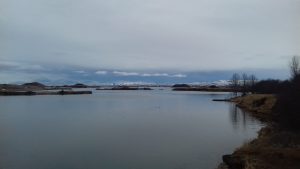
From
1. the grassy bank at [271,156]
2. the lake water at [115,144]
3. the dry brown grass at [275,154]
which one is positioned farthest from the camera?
the lake water at [115,144]

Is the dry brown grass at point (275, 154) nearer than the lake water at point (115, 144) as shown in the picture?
Yes

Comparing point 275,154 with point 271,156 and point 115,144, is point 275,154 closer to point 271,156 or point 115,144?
point 271,156

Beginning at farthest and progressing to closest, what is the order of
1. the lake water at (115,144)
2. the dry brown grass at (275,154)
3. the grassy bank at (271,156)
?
the lake water at (115,144)
the grassy bank at (271,156)
the dry brown grass at (275,154)

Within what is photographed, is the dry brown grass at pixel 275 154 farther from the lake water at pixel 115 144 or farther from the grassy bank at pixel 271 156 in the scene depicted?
the lake water at pixel 115 144

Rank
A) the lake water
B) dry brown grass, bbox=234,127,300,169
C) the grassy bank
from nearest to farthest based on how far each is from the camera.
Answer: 1. dry brown grass, bbox=234,127,300,169
2. the grassy bank
3. the lake water

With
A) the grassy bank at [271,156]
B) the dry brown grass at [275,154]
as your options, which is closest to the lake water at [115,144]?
the grassy bank at [271,156]

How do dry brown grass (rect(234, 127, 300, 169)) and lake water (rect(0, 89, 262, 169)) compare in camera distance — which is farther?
lake water (rect(0, 89, 262, 169))

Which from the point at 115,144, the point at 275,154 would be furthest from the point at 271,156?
the point at 115,144

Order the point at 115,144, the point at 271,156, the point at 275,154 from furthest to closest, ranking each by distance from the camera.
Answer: the point at 115,144 → the point at 275,154 → the point at 271,156

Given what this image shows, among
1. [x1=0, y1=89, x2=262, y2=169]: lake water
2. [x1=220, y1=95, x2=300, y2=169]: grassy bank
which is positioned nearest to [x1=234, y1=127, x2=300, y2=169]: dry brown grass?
[x1=220, y1=95, x2=300, y2=169]: grassy bank

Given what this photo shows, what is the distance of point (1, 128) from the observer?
36875 mm

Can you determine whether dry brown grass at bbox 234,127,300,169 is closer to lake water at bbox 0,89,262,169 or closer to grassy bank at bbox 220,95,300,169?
grassy bank at bbox 220,95,300,169

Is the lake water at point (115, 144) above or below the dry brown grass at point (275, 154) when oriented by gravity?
below

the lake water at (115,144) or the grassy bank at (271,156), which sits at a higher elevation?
the grassy bank at (271,156)
